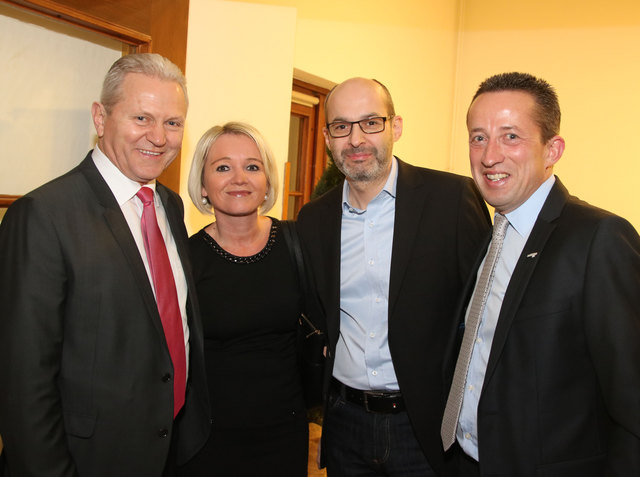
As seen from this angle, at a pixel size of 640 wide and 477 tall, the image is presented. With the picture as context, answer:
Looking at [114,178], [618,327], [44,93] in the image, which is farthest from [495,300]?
[44,93]

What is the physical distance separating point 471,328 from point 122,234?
1146 mm

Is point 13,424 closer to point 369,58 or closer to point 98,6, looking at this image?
point 98,6

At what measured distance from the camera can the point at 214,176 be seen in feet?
7.15

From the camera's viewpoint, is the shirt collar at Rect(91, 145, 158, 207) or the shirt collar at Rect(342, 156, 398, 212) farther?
the shirt collar at Rect(342, 156, 398, 212)

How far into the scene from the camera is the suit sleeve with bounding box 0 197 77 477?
4.25 ft

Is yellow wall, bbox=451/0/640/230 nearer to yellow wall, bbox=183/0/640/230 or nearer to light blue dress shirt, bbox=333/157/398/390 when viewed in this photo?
yellow wall, bbox=183/0/640/230

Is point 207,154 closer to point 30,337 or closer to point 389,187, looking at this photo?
point 389,187

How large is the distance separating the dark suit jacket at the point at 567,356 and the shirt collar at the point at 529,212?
50mm

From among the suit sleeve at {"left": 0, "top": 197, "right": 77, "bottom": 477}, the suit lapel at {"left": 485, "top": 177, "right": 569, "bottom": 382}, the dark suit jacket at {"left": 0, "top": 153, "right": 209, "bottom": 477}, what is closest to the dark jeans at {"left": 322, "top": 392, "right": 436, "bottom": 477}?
the suit lapel at {"left": 485, "top": 177, "right": 569, "bottom": 382}

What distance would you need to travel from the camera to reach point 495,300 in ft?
4.94

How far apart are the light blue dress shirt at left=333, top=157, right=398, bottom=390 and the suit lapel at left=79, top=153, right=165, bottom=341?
0.80m

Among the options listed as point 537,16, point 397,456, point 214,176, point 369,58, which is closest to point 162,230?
point 214,176

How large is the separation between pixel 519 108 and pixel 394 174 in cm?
71

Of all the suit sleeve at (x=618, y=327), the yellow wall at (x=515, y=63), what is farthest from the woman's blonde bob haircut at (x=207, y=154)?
the yellow wall at (x=515, y=63)
